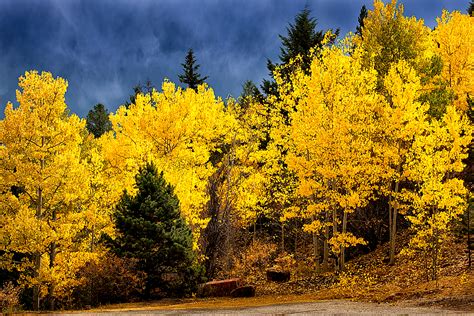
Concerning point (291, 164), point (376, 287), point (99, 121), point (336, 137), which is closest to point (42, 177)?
point (291, 164)

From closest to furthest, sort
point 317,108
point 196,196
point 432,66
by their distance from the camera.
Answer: point 317,108, point 196,196, point 432,66

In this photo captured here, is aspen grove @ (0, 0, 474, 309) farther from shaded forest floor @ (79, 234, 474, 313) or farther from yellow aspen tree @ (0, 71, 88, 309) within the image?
shaded forest floor @ (79, 234, 474, 313)

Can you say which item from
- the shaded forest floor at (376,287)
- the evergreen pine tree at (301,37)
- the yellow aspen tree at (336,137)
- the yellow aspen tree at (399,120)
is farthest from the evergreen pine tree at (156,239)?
the evergreen pine tree at (301,37)

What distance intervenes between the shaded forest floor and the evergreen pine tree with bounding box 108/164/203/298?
4.12ft

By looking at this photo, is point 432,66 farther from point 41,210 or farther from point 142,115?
point 41,210

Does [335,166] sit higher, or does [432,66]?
[432,66]

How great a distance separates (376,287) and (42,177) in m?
12.4

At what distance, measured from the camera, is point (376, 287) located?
16688 millimetres

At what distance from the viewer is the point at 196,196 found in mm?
22391

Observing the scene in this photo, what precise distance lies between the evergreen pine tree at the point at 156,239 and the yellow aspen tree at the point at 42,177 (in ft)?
7.90

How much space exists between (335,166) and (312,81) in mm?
3779

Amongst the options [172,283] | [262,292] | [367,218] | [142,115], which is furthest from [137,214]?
[367,218]

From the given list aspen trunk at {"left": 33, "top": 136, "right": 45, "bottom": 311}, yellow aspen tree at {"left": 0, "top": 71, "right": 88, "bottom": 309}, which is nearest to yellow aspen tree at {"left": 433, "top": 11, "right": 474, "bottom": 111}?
Answer: yellow aspen tree at {"left": 0, "top": 71, "right": 88, "bottom": 309}

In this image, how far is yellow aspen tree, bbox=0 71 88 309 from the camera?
667 inches
